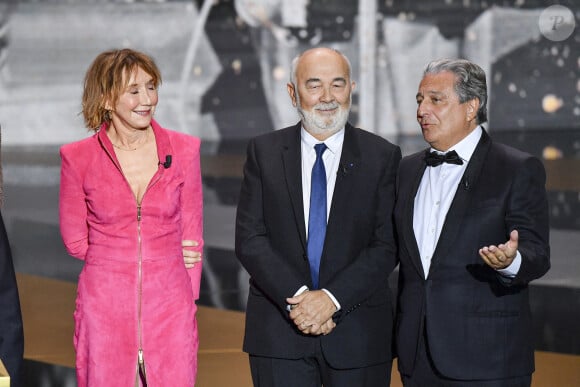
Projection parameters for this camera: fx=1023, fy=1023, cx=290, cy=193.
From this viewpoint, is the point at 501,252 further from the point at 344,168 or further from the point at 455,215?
the point at 344,168

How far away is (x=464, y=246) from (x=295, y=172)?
0.56 meters

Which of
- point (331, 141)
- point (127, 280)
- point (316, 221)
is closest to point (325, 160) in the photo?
point (331, 141)

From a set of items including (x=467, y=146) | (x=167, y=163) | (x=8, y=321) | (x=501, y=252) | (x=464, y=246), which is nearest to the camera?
(x=8, y=321)

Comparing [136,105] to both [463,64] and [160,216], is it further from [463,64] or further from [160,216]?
[463,64]

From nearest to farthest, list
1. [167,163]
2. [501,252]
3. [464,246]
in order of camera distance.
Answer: [501,252] < [464,246] < [167,163]

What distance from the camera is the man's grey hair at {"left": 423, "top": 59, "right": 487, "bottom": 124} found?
305 cm

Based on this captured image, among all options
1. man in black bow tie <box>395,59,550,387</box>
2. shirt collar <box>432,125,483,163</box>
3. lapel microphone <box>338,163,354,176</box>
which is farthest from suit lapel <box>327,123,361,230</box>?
shirt collar <box>432,125,483,163</box>

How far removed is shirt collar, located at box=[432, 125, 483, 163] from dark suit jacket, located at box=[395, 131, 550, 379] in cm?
4

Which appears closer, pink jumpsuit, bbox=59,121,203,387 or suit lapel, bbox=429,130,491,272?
suit lapel, bbox=429,130,491,272

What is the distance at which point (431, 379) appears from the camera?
300 centimetres

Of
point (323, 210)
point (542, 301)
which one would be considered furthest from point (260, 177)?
point (542, 301)

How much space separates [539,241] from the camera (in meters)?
2.89

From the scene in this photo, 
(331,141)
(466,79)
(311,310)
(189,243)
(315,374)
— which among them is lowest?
(315,374)

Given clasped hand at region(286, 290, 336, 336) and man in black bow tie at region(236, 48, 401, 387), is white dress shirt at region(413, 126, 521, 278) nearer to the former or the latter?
man in black bow tie at region(236, 48, 401, 387)
